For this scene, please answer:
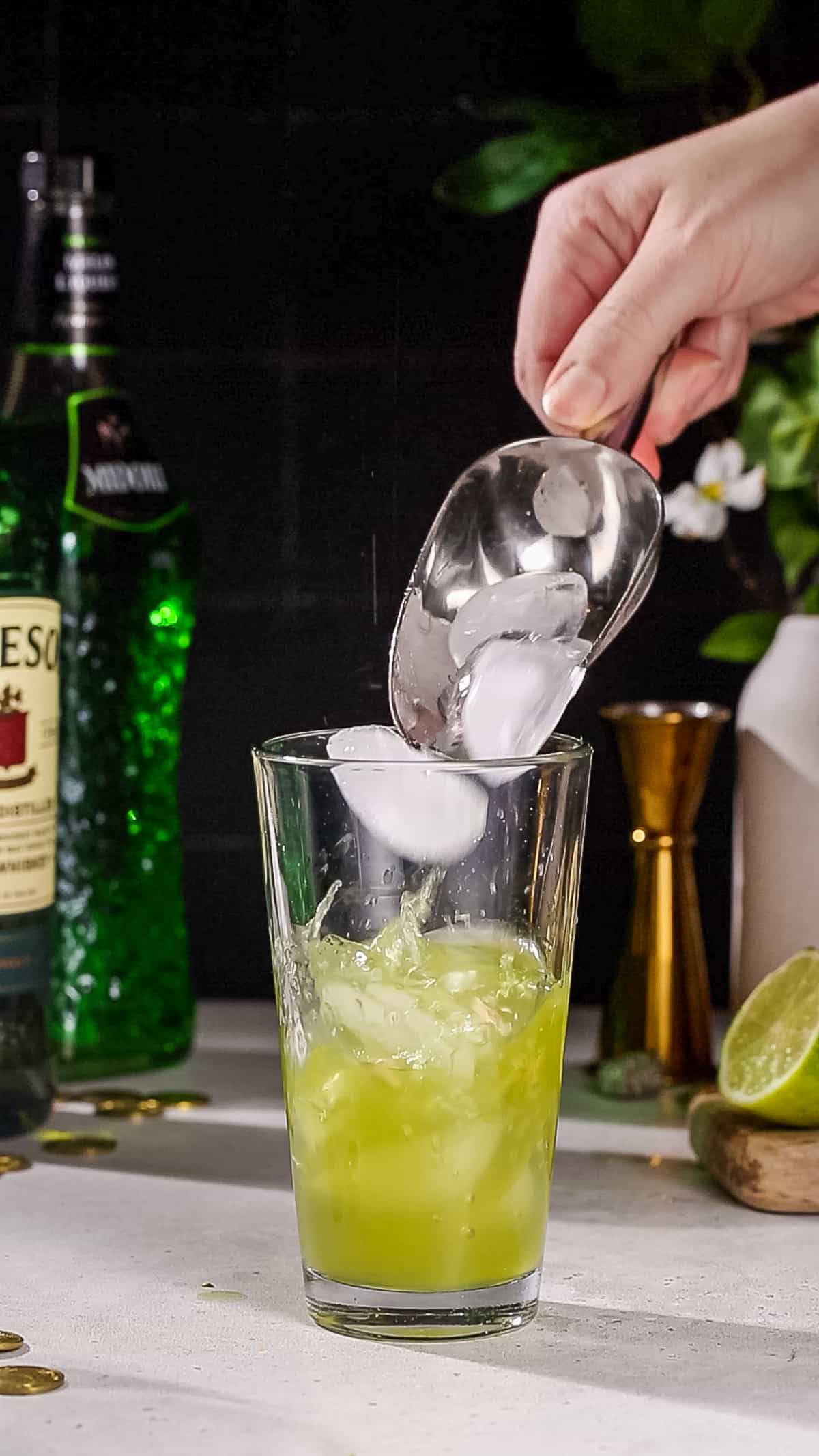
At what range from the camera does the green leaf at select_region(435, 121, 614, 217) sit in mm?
1211

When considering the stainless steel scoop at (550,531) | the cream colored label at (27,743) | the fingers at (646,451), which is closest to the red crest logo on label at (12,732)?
the cream colored label at (27,743)

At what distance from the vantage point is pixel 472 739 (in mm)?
766

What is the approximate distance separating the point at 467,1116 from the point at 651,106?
32.6 inches

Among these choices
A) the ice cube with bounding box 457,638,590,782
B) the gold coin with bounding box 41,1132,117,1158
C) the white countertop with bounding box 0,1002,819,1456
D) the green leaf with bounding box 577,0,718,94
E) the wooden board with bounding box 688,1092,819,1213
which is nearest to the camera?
the white countertop with bounding box 0,1002,819,1456

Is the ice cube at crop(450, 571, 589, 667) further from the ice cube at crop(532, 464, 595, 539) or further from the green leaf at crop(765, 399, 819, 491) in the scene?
the green leaf at crop(765, 399, 819, 491)

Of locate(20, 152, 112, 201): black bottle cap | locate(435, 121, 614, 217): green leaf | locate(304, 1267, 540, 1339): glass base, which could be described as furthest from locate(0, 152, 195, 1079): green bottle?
locate(304, 1267, 540, 1339): glass base

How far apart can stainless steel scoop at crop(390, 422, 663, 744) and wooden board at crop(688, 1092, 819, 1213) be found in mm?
254

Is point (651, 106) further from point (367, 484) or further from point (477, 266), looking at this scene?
point (367, 484)

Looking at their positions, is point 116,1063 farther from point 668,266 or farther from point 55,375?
point 668,266

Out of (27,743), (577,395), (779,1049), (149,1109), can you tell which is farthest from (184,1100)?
(577,395)

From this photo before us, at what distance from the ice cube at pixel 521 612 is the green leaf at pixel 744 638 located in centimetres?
36

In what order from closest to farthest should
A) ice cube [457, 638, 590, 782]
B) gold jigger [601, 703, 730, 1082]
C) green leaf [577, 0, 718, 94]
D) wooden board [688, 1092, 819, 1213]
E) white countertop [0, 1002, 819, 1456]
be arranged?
white countertop [0, 1002, 819, 1456]
ice cube [457, 638, 590, 782]
wooden board [688, 1092, 819, 1213]
gold jigger [601, 703, 730, 1082]
green leaf [577, 0, 718, 94]

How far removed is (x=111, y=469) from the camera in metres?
1.14

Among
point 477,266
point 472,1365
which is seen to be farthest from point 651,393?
point 472,1365
